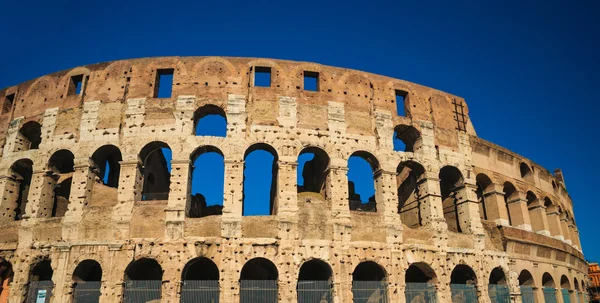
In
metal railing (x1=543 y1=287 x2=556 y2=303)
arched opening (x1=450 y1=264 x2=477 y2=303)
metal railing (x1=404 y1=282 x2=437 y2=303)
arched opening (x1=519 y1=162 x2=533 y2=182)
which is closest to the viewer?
metal railing (x1=404 y1=282 x2=437 y2=303)

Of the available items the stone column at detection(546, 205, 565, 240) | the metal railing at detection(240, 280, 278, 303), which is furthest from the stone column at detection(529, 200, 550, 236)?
the metal railing at detection(240, 280, 278, 303)

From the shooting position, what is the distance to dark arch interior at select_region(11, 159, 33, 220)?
16.2m

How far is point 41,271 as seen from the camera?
1542 centimetres

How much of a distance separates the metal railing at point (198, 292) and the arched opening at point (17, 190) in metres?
6.98

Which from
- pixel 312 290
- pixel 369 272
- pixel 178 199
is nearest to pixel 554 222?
pixel 369 272

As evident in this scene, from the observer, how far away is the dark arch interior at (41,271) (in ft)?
47.3

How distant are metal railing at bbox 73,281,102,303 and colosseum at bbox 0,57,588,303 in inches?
2.3

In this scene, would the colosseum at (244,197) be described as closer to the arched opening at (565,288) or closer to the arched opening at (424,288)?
the arched opening at (424,288)

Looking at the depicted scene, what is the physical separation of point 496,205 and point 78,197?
15244mm

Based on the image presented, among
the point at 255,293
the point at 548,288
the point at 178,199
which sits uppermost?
the point at 178,199

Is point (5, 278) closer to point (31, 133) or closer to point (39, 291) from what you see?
point (39, 291)

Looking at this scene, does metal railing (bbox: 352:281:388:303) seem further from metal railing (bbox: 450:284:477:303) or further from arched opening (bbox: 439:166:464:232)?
arched opening (bbox: 439:166:464:232)

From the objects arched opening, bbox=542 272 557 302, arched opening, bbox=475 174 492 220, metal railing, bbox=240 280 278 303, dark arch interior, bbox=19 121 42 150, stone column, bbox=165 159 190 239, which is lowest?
metal railing, bbox=240 280 278 303

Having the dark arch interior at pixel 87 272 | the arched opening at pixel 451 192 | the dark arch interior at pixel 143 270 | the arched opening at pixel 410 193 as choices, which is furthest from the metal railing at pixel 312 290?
the dark arch interior at pixel 87 272
